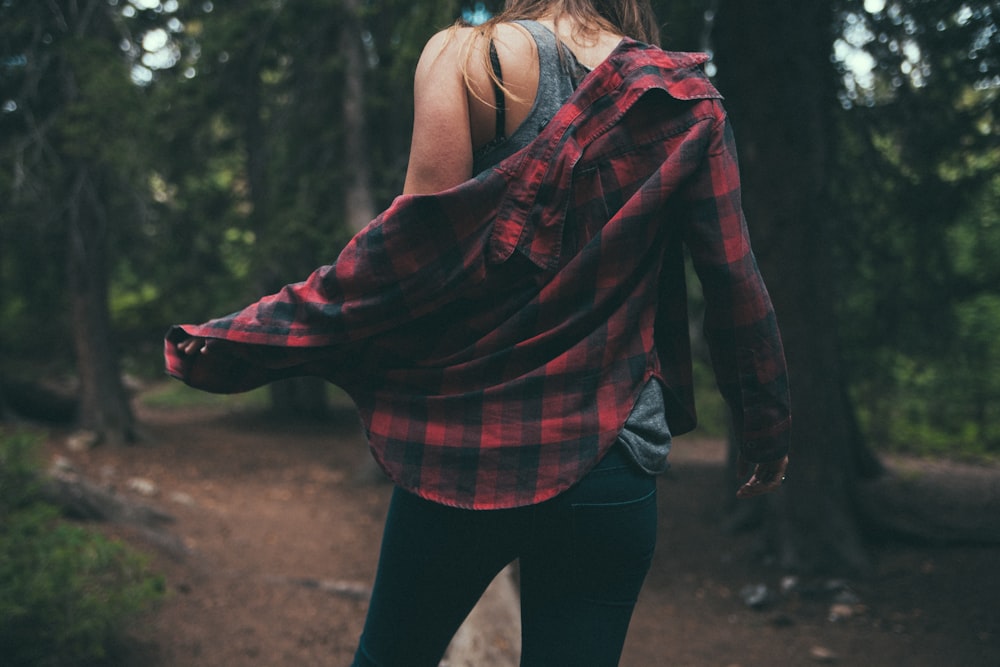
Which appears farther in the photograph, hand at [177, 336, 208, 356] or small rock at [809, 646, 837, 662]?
small rock at [809, 646, 837, 662]

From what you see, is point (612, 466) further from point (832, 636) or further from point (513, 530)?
point (832, 636)

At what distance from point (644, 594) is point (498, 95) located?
4920 millimetres

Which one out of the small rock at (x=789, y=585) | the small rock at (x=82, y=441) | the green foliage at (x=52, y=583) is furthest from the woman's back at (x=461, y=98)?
the small rock at (x=82, y=441)

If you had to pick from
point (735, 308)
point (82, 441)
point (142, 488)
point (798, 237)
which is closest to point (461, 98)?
point (735, 308)

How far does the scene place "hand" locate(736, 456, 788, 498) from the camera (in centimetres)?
158

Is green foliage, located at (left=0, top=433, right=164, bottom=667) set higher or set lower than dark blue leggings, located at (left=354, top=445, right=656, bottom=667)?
lower

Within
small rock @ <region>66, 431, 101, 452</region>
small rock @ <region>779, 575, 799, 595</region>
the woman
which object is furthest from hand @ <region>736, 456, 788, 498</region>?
small rock @ <region>66, 431, 101, 452</region>

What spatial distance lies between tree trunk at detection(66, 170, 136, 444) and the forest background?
0.09 feet

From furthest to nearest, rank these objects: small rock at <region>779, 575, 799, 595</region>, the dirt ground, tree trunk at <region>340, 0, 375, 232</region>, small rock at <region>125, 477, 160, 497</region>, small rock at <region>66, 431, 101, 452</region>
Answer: small rock at <region>66, 431, 101, 452</region>, tree trunk at <region>340, 0, 375, 232</region>, small rock at <region>125, 477, 160, 497</region>, small rock at <region>779, 575, 799, 595</region>, the dirt ground

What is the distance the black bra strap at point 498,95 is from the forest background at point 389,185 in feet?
10.5

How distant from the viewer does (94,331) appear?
9.73 m

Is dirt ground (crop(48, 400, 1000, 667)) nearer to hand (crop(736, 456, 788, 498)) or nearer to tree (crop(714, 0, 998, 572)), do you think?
tree (crop(714, 0, 998, 572))

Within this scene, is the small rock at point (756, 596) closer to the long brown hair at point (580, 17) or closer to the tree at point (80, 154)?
the long brown hair at point (580, 17)

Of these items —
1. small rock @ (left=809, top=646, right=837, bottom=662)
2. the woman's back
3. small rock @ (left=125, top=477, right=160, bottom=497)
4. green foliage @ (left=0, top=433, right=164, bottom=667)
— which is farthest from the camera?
small rock @ (left=125, top=477, right=160, bottom=497)
